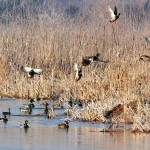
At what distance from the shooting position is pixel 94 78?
87.3ft

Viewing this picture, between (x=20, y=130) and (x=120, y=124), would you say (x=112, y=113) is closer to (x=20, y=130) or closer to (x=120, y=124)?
(x=120, y=124)

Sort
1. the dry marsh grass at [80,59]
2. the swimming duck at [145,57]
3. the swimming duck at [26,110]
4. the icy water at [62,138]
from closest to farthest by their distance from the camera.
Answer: the icy water at [62,138], the dry marsh grass at [80,59], the swimming duck at [26,110], the swimming duck at [145,57]

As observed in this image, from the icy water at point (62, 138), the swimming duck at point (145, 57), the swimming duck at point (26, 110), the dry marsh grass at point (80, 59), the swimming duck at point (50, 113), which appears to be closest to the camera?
the icy water at point (62, 138)

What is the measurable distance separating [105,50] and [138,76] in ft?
23.9

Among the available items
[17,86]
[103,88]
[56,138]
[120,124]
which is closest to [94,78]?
[103,88]

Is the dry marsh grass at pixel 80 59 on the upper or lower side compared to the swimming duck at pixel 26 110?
upper

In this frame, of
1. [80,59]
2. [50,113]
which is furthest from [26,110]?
[80,59]

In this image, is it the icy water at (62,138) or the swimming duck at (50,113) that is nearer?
the icy water at (62,138)

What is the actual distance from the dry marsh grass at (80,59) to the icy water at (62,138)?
950mm

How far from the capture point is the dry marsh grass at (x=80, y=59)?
2311 centimetres

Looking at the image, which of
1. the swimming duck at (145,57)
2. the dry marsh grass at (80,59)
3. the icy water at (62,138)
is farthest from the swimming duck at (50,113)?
the swimming duck at (145,57)

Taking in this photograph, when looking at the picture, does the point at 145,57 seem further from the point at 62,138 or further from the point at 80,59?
the point at 62,138

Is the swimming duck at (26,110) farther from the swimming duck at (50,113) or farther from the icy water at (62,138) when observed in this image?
the icy water at (62,138)

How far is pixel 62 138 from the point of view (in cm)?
1812
